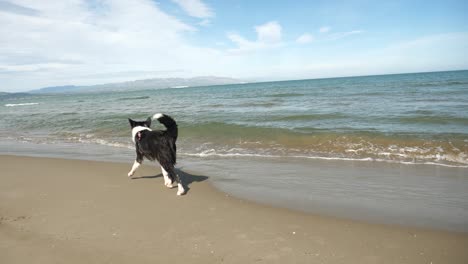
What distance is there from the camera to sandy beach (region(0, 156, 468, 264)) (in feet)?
10.6

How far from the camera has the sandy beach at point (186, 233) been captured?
10.6 ft

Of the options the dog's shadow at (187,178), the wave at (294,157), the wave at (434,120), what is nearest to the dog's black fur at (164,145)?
the dog's shadow at (187,178)

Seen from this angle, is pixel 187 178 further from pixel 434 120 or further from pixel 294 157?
pixel 434 120

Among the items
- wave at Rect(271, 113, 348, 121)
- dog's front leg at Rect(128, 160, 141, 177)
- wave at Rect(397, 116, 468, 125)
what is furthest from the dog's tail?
wave at Rect(397, 116, 468, 125)

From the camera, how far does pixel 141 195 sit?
5293 millimetres

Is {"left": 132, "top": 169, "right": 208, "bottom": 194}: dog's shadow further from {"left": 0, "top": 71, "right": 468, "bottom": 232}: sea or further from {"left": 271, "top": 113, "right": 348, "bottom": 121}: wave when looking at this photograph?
{"left": 271, "top": 113, "right": 348, "bottom": 121}: wave

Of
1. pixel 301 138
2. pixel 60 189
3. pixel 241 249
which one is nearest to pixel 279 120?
pixel 301 138

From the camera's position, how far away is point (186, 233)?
3762 mm

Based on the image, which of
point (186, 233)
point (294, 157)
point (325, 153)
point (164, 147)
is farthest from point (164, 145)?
point (325, 153)

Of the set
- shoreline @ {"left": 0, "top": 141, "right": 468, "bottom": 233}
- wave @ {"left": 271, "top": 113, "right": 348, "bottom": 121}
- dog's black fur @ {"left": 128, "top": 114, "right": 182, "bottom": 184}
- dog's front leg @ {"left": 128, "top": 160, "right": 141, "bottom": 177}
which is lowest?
shoreline @ {"left": 0, "top": 141, "right": 468, "bottom": 233}

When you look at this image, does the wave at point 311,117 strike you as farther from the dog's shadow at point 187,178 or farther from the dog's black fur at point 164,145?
the dog's black fur at point 164,145

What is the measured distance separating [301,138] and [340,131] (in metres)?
1.38

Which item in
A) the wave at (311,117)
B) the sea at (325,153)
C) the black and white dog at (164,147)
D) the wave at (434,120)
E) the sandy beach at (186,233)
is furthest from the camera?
the wave at (311,117)

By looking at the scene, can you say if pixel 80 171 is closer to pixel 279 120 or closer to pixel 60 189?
pixel 60 189
